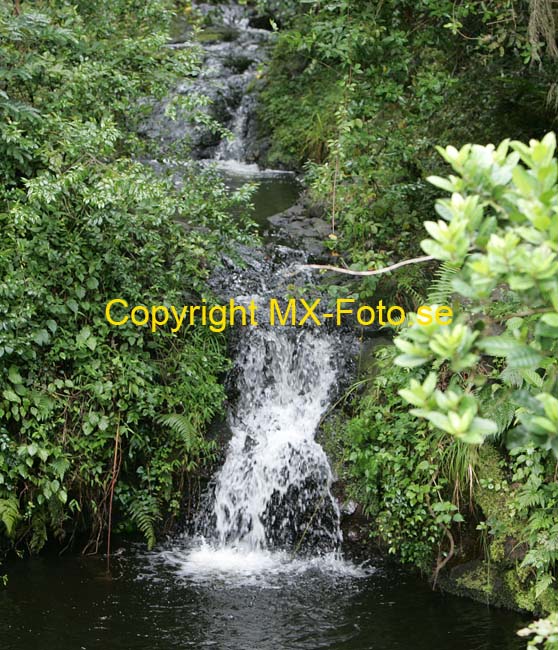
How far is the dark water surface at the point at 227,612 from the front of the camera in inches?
213

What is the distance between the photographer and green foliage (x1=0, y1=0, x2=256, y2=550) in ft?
20.4

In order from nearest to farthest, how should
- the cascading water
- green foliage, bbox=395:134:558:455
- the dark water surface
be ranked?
green foliage, bbox=395:134:558:455, the dark water surface, the cascading water

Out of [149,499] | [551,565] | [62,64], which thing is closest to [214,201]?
[62,64]

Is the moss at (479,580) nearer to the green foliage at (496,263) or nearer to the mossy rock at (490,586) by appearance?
the mossy rock at (490,586)

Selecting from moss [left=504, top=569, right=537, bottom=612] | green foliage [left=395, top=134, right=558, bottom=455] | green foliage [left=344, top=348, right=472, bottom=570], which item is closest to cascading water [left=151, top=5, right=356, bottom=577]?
green foliage [left=344, top=348, right=472, bottom=570]

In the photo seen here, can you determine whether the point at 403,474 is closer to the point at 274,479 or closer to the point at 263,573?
the point at 274,479

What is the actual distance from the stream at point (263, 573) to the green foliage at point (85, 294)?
370 mm

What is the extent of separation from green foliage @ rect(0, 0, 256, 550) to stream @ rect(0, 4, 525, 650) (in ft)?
1.21

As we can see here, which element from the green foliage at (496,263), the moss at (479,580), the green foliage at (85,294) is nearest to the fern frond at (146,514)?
the green foliage at (85,294)

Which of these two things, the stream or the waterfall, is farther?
the waterfall

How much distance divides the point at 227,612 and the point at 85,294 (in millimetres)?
2883

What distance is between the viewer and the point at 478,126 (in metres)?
8.56

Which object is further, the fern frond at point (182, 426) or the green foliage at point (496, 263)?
the fern frond at point (182, 426)

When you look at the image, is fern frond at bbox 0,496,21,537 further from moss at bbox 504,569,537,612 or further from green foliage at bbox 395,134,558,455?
green foliage at bbox 395,134,558,455
